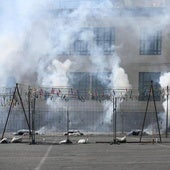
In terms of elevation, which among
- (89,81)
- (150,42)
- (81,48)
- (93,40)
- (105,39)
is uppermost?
(105,39)

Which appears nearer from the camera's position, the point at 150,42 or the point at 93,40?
the point at 93,40

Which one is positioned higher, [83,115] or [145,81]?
[145,81]

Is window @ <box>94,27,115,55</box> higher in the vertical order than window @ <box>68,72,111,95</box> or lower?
higher

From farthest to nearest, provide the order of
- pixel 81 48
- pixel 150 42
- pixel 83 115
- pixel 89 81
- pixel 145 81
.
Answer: pixel 145 81 → pixel 83 115 → pixel 150 42 → pixel 89 81 → pixel 81 48

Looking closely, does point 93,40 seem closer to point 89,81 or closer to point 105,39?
point 105,39

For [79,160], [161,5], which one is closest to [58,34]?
[161,5]

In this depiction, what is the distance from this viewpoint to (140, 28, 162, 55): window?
56134mm

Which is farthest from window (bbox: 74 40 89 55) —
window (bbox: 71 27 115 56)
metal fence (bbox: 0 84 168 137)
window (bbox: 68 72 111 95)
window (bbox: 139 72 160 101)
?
window (bbox: 139 72 160 101)

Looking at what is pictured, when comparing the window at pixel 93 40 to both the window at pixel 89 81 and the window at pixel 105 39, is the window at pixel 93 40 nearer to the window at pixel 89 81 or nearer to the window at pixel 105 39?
the window at pixel 105 39

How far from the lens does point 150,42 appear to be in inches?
2628

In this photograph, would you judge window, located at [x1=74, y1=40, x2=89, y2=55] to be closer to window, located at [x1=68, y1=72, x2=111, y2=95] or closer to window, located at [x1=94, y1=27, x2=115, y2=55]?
window, located at [x1=94, y1=27, x2=115, y2=55]

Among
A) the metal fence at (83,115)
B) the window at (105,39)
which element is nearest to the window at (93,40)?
the window at (105,39)

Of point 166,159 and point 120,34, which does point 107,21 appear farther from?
point 166,159

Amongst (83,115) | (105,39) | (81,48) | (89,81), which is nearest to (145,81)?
(83,115)
